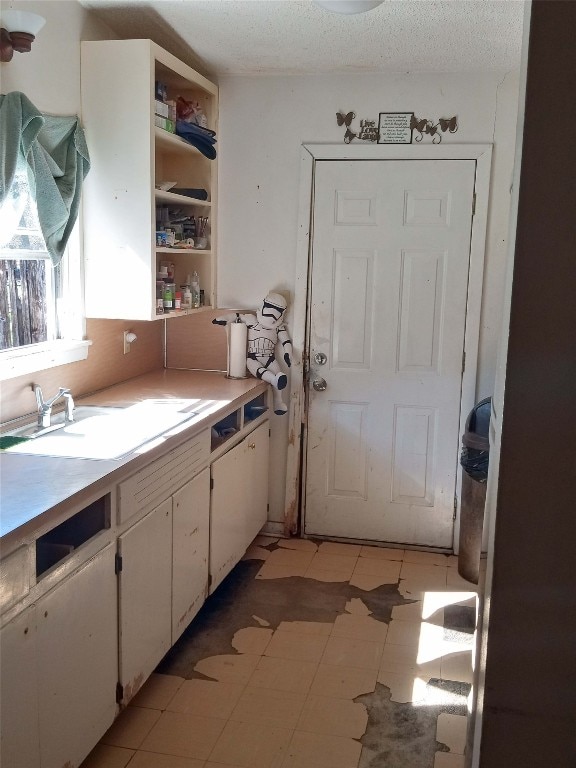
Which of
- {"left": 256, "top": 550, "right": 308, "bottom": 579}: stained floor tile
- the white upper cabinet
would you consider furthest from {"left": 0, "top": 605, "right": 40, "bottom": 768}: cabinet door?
{"left": 256, "top": 550, "right": 308, "bottom": 579}: stained floor tile

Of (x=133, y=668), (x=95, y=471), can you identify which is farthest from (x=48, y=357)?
(x=133, y=668)

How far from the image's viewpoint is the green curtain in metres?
2.43

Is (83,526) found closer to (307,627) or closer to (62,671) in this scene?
(62,671)

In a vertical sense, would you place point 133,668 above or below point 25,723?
below

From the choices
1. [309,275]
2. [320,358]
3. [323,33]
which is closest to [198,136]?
[323,33]

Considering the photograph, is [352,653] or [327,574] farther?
[327,574]

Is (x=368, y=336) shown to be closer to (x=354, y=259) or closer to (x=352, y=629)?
(x=354, y=259)

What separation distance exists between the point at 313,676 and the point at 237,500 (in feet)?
3.24

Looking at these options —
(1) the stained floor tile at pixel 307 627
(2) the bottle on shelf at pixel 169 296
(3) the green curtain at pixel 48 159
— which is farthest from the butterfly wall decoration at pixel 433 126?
(1) the stained floor tile at pixel 307 627

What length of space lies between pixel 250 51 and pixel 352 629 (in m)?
2.72

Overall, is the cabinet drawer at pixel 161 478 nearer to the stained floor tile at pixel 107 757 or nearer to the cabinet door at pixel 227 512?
the cabinet door at pixel 227 512

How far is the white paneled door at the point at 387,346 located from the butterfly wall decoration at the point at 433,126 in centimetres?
13

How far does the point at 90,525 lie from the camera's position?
7.26 feet

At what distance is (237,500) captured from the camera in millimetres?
3514
